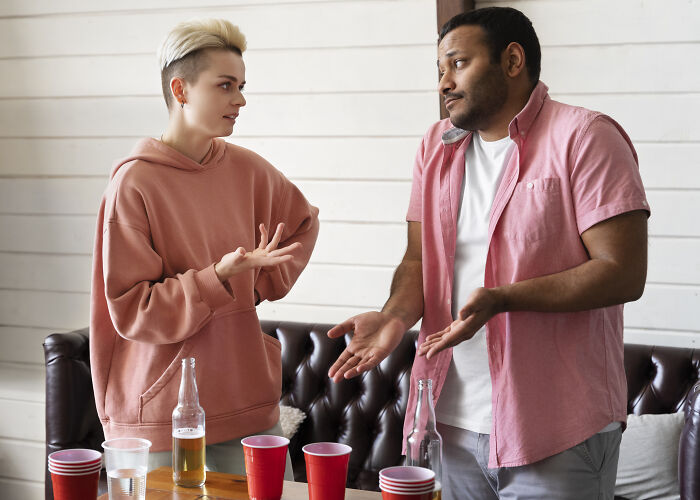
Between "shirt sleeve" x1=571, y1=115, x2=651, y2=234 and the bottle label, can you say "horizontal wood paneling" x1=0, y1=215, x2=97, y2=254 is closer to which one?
the bottle label

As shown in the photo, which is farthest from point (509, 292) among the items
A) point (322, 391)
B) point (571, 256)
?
point (322, 391)

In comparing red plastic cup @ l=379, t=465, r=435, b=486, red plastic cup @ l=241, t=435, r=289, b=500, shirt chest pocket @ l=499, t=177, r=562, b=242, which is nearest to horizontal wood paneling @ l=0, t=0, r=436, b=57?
shirt chest pocket @ l=499, t=177, r=562, b=242

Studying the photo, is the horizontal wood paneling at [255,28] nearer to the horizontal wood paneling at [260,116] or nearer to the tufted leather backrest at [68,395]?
the horizontal wood paneling at [260,116]

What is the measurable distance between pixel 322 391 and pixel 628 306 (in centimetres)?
112

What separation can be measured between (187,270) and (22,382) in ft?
6.72

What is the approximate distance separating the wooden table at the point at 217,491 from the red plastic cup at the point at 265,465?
6cm

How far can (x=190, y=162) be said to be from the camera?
1.94 meters

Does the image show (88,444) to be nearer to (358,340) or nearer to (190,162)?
(190,162)

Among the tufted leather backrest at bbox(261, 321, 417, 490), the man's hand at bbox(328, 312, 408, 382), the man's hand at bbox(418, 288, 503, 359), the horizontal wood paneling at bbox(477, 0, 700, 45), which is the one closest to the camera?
the man's hand at bbox(418, 288, 503, 359)

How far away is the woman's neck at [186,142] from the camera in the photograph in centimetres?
197

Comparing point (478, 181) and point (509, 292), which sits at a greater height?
point (478, 181)

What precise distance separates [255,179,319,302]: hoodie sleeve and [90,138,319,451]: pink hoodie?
4.2 inches

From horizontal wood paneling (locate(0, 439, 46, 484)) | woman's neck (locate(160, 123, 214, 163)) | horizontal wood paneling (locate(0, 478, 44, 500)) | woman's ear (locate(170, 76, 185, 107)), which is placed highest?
woman's ear (locate(170, 76, 185, 107))

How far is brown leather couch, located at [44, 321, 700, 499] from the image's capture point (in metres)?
2.87
